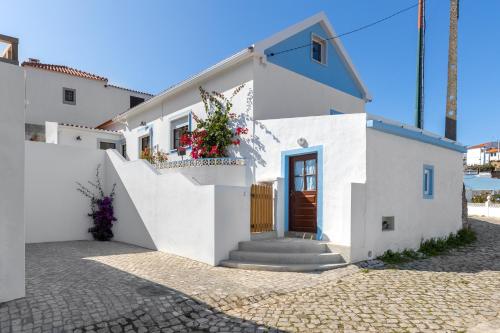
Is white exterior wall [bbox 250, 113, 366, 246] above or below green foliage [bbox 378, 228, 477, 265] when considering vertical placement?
above

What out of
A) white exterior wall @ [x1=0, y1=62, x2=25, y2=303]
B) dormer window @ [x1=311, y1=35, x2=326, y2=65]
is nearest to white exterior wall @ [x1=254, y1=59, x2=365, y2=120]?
dormer window @ [x1=311, y1=35, x2=326, y2=65]

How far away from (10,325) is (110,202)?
26.0ft

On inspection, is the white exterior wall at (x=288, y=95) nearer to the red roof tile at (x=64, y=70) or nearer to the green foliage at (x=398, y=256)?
the green foliage at (x=398, y=256)

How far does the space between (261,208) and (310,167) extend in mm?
1789

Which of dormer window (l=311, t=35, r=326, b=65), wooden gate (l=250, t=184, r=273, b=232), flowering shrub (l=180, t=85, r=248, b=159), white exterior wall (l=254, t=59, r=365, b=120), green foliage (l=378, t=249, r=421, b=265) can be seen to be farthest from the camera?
dormer window (l=311, t=35, r=326, b=65)

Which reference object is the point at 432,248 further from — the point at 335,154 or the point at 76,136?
the point at 76,136

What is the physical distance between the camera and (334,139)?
848cm

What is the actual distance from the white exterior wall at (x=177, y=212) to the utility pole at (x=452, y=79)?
1207 cm

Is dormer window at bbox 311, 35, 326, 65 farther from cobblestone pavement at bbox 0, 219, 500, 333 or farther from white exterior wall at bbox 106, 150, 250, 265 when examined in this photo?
cobblestone pavement at bbox 0, 219, 500, 333

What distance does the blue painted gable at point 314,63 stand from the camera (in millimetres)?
11359

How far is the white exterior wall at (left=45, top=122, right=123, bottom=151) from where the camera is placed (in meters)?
16.3

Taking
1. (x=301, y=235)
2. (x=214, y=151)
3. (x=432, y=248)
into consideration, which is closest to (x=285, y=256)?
(x=301, y=235)

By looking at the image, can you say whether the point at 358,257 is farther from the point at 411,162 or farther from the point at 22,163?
the point at 22,163

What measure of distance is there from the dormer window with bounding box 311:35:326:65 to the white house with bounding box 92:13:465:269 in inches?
1.7
